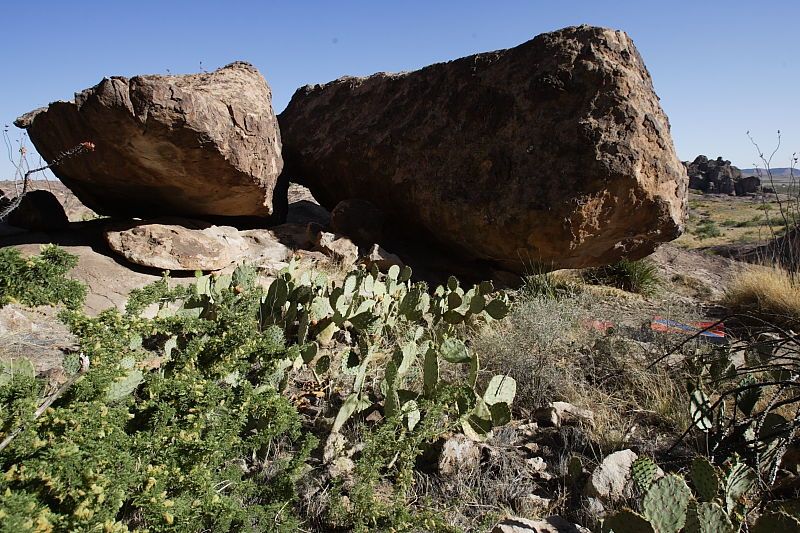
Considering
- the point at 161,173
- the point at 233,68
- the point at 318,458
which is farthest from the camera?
the point at 233,68

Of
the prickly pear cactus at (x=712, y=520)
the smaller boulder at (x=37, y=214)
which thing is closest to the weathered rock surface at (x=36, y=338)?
the smaller boulder at (x=37, y=214)

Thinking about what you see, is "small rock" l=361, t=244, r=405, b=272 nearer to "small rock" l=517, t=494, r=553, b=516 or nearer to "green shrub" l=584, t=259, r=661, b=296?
"green shrub" l=584, t=259, r=661, b=296

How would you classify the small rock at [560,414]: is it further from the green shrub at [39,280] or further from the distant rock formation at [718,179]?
the distant rock formation at [718,179]

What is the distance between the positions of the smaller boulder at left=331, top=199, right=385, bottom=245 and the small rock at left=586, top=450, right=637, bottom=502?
166 inches

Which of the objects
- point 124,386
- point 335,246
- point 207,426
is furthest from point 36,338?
point 335,246

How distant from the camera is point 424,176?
6332mm

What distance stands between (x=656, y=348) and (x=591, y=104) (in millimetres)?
2502

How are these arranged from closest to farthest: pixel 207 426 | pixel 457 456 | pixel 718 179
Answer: pixel 207 426 < pixel 457 456 < pixel 718 179

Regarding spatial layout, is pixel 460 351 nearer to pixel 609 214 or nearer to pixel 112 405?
pixel 112 405

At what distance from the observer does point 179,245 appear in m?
5.36

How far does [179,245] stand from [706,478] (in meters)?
4.62

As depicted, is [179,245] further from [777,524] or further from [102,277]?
[777,524]

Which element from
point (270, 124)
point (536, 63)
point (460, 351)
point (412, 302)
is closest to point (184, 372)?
point (460, 351)

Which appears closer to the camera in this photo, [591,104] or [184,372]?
[184,372]
